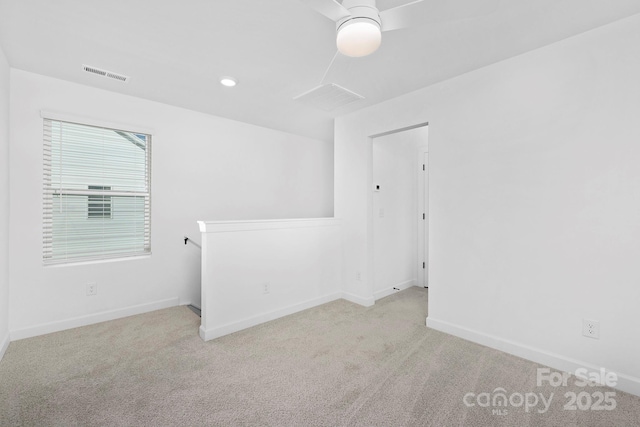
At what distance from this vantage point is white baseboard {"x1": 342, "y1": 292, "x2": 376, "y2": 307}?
350cm

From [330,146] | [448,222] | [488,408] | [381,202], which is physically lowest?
[488,408]

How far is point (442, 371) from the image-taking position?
209 cm

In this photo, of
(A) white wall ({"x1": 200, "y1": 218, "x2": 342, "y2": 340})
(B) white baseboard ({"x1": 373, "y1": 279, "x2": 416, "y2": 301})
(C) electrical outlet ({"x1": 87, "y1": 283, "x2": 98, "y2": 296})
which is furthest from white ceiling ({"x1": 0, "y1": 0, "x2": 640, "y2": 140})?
(B) white baseboard ({"x1": 373, "y1": 279, "x2": 416, "y2": 301})

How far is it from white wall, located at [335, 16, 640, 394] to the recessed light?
1790mm

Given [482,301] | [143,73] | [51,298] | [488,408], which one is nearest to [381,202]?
[482,301]

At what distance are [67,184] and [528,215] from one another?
4.18 meters

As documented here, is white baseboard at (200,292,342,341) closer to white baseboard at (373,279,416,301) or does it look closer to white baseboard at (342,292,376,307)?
white baseboard at (342,292,376,307)

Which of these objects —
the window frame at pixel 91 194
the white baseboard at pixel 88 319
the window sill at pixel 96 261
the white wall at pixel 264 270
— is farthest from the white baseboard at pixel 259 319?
the window frame at pixel 91 194

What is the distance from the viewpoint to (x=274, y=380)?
1.99m

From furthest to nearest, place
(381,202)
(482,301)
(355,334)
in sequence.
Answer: (381,202) < (355,334) < (482,301)

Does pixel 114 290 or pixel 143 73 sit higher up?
Result: pixel 143 73

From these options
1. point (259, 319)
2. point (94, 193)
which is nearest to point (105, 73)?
point (94, 193)

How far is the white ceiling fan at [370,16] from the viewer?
1.30 meters

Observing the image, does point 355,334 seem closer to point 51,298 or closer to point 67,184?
point 51,298
